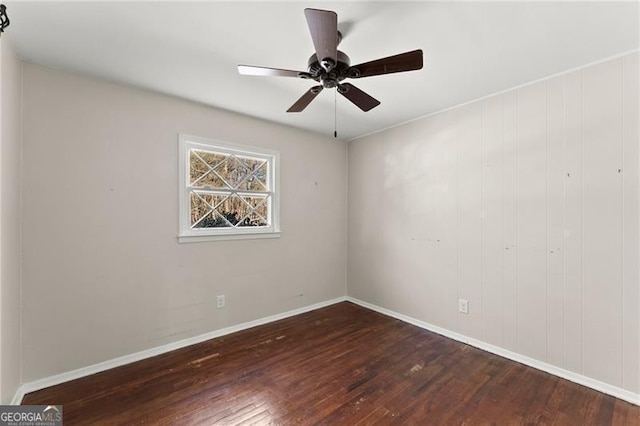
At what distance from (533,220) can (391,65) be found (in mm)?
1904

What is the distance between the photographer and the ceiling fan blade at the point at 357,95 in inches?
71.7

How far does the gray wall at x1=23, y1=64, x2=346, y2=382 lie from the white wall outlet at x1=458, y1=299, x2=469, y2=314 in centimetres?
211

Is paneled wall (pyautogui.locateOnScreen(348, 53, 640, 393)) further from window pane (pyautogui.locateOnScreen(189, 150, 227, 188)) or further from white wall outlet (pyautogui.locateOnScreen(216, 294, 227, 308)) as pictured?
window pane (pyautogui.locateOnScreen(189, 150, 227, 188))

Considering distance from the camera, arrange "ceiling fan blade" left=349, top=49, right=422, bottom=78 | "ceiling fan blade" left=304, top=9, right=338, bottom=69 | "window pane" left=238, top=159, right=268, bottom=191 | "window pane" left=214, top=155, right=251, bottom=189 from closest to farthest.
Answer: "ceiling fan blade" left=304, top=9, right=338, bottom=69 < "ceiling fan blade" left=349, top=49, right=422, bottom=78 < "window pane" left=214, top=155, right=251, bottom=189 < "window pane" left=238, top=159, right=268, bottom=191

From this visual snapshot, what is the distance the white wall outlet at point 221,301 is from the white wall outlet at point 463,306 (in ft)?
8.28

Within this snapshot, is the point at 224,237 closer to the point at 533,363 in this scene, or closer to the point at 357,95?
the point at 357,95

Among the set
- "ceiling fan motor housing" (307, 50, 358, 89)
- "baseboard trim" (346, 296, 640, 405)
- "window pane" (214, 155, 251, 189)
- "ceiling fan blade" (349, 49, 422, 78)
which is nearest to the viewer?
"ceiling fan blade" (349, 49, 422, 78)

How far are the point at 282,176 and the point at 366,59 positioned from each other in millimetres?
1826

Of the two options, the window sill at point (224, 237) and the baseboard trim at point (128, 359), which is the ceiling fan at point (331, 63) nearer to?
the window sill at point (224, 237)

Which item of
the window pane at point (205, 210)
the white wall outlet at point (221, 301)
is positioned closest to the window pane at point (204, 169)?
the window pane at point (205, 210)

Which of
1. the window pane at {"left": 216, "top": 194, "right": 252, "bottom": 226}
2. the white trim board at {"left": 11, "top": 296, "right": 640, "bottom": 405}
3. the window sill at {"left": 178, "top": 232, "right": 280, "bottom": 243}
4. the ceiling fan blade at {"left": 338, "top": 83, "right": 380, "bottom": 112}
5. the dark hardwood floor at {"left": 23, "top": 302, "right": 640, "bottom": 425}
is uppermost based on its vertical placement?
the ceiling fan blade at {"left": 338, "top": 83, "right": 380, "bottom": 112}

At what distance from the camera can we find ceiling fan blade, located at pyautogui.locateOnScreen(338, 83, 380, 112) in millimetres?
1822

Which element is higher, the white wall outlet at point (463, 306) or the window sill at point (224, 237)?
the window sill at point (224, 237)

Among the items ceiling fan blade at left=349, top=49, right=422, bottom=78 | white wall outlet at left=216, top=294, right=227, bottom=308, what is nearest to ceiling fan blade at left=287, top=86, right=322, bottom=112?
ceiling fan blade at left=349, top=49, right=422, bottom=78
